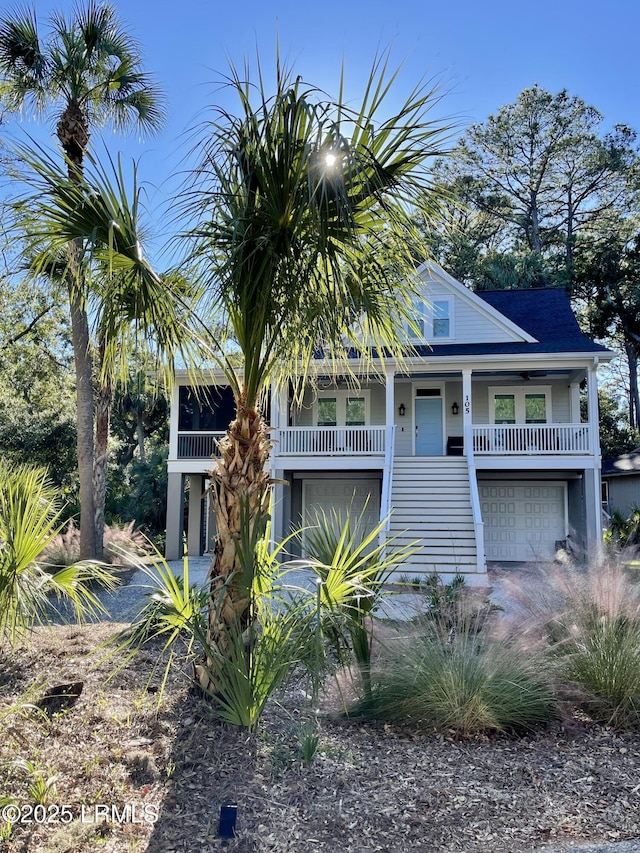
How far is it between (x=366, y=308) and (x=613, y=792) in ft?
10.9

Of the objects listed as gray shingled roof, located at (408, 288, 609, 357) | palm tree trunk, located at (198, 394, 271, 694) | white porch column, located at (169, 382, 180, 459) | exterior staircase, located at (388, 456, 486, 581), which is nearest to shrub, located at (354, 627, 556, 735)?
palm tree trunk, located at (198, 394, 271, 694)

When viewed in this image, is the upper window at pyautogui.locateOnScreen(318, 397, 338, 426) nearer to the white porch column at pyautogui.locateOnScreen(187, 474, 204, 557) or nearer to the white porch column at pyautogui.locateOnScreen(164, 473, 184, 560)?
the white porch column at pyautogui.locateOnScreen(187, 474, 204, 557)

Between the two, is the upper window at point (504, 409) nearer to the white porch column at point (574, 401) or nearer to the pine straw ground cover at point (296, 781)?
the white porch column at point (574, 401)

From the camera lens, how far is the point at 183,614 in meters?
4.10

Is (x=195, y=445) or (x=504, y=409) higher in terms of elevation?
(x=504, y=409)

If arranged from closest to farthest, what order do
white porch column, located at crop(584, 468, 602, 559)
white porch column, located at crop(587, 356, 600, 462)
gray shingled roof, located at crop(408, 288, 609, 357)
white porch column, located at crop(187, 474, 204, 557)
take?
white porch column, located at crop(584, 468, 602, 559) → white porch column, located at crop(587, 356, 600, 462) → gray shingled roof, located at crop(408, 288, 609, 357) → white porch column, located at crop(187, 474, 204, 557)

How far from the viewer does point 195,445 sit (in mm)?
A: 17172

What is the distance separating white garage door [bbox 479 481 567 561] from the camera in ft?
56.1

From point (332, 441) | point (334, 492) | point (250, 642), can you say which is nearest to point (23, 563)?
point (250, 642)

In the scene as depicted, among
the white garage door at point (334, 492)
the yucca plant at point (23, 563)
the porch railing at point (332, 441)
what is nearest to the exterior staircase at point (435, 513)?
the porch railing at point (332, 441)

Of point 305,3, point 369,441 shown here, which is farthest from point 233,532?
point 369,441

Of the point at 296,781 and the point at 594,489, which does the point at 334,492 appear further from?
the point at 296,781

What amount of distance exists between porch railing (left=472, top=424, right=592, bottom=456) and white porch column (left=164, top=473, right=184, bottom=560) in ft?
25.4

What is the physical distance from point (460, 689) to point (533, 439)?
12123 millimetres
